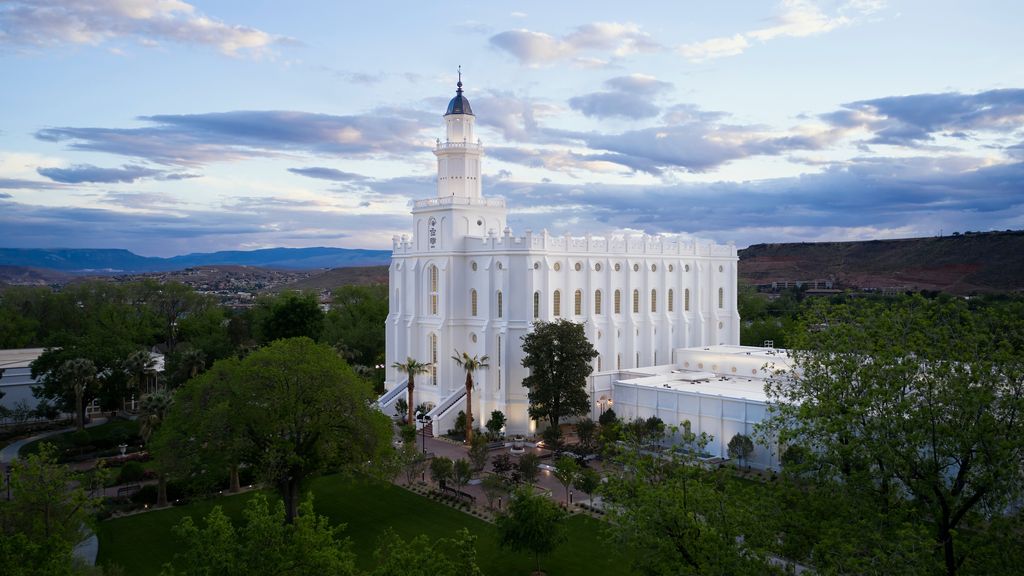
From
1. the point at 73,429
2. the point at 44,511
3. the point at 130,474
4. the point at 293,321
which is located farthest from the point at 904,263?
the point at 44,511

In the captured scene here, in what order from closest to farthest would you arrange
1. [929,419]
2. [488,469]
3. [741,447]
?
[929,419]
[741,447]
[488,469]

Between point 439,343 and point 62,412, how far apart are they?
26036mm

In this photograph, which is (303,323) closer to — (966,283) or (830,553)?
(830,553)

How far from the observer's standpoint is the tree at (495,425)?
43.9 metres

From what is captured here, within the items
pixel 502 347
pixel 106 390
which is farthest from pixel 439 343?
pixel 106 390

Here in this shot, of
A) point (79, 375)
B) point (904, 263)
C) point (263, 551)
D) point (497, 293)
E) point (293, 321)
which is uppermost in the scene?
point (904, 263)

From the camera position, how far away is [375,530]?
28.2 meters

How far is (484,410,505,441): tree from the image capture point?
4391 centimetres

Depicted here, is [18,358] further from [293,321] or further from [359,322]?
[359,322]

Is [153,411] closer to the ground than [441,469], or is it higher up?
higher up

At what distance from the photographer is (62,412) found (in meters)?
49.3

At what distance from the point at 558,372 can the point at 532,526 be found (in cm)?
1909

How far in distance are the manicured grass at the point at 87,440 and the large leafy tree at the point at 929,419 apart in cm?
3818

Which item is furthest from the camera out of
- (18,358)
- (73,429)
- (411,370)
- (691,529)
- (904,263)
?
(904,263)
